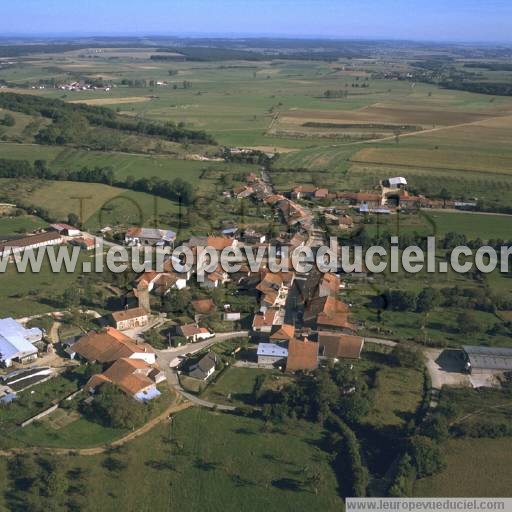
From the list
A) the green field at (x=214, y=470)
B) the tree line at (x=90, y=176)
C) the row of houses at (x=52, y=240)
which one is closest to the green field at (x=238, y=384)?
the green field at (x=214, y=470)

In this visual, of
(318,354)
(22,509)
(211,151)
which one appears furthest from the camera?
(211,151)

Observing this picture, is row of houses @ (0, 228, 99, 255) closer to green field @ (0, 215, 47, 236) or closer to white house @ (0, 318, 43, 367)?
green field @ (0, 215, 47, 236)

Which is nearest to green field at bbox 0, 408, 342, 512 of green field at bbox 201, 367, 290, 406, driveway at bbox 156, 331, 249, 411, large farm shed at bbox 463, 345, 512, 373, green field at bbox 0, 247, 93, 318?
driveway at bbox 156, 331, 249, 411

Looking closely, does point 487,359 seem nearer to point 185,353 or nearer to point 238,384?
point 238,384

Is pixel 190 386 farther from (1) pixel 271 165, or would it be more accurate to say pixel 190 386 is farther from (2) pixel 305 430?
(1) pixel 271 165

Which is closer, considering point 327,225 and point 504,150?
point 327,225

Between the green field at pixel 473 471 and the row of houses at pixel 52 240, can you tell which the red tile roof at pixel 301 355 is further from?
the row of houses at pixel 52 240

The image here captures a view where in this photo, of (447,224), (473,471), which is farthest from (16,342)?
(447,224)

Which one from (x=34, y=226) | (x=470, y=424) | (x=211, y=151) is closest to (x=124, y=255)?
(x=34, y=226)
